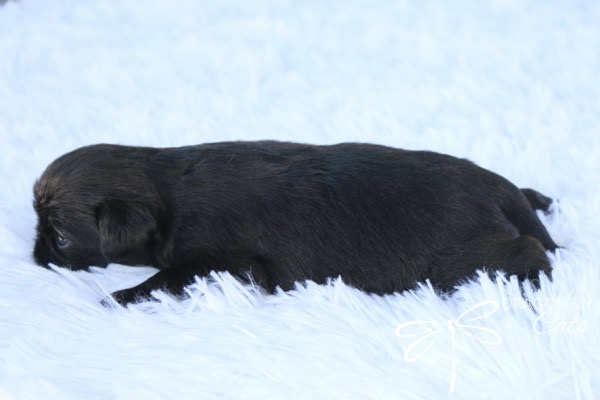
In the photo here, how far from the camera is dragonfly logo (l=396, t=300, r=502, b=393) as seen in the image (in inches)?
68.4

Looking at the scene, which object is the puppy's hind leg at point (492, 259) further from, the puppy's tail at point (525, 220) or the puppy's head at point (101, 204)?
the puppy's head at point (101, 204)

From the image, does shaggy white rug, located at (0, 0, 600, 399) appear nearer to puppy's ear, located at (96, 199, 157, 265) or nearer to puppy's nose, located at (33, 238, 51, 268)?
puppy's nose, located at (33, 238, 51, 268)

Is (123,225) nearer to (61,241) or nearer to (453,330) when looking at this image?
(61,241)

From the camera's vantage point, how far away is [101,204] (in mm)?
2051

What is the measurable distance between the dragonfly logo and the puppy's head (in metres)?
0.70

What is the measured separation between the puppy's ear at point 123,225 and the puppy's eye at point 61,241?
145mm

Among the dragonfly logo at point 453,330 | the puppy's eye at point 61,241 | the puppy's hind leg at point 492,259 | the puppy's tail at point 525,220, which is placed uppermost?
the puppy's tail at point 525,220

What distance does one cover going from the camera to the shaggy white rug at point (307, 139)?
5.51 feet

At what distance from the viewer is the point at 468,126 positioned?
313cm

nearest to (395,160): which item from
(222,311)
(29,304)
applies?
(222,311)

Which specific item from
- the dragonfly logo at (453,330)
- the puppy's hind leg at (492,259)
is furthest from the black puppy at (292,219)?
the dragonfly logo at (453,330)

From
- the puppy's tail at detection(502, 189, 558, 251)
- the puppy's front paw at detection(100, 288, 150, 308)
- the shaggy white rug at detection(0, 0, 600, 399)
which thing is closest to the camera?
the shaggy white rug at detection(0, 0, 600, 399)

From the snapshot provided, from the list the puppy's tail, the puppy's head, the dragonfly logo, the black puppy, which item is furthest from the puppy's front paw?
the puppy's tail

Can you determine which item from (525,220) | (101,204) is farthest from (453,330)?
(101,204)
